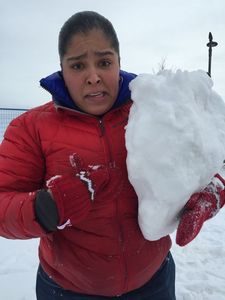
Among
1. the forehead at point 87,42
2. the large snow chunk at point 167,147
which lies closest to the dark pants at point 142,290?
the large snow chunk at point 167,147

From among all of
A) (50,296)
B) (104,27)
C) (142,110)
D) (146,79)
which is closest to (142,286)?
(50,296)

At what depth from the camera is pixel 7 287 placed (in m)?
2.80

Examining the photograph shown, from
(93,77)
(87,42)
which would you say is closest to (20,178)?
(93,77)

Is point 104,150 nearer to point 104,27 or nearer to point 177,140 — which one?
point 177,140

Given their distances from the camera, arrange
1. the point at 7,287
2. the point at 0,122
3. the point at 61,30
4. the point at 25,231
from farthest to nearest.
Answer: the point at 0,122, the point at 7,287, the point at 61,30, the point at 25,231

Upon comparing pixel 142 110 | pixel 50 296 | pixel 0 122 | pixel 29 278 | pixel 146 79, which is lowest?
pixel 0 122

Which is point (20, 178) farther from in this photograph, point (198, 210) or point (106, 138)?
point (198, 210)

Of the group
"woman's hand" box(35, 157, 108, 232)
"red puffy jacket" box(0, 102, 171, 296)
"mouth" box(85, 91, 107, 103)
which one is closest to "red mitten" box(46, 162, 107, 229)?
"woman's hand" box(35, 157, 108, 232)

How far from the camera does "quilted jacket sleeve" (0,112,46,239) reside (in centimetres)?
114

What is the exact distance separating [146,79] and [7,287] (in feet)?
7.46

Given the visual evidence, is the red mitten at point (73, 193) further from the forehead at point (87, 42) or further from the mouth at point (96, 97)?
the forehead at point (87, 42)

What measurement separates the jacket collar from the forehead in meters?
0.14

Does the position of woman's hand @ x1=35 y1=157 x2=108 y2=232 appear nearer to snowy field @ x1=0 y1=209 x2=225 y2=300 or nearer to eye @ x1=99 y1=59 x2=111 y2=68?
eye @ x1=99 y1=59 x2=111 y2=68

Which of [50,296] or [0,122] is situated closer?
[50,296]
